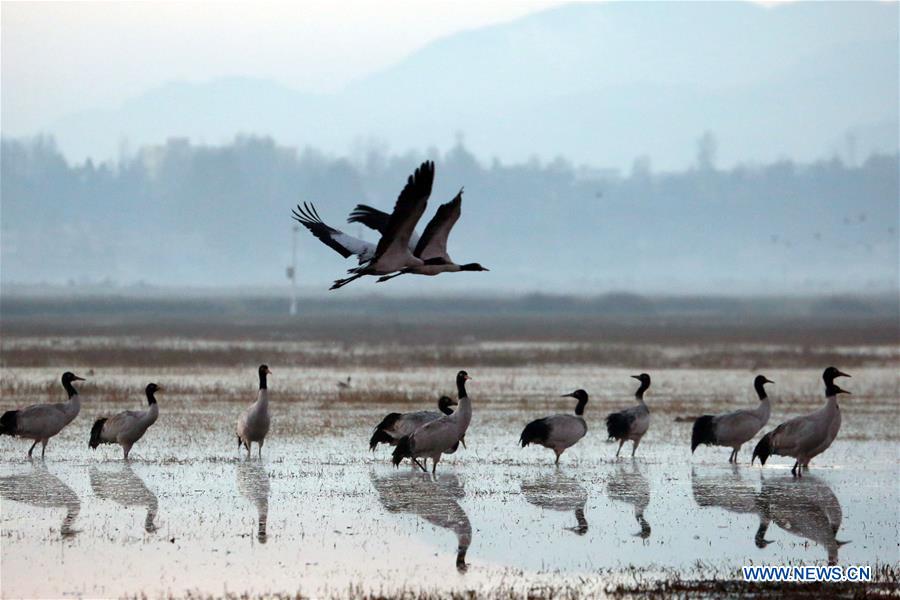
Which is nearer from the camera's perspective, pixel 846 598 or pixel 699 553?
pixel 846 598

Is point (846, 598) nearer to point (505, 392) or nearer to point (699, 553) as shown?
point (699, 553)

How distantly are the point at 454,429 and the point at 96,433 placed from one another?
478cm

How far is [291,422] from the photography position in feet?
78.2

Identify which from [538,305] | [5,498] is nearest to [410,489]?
[5,498]

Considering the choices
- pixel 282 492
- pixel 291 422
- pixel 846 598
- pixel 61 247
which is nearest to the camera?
pixel 846 598

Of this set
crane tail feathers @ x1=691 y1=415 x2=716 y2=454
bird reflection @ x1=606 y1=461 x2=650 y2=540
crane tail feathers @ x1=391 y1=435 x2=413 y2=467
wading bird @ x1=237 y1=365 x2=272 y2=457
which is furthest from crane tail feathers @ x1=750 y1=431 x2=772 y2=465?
wading bird @ x1=237 y1=365 x2=272 y2=457

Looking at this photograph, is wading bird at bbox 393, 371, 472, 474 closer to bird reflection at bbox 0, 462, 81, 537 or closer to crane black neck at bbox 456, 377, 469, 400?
crane black neck at bbox 456, 377, 469, 400

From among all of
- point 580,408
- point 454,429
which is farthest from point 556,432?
point 454,429

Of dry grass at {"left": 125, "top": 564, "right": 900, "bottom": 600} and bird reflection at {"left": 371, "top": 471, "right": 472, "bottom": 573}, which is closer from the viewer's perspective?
dry grass at {"left": 125, "top": 564, "right": 900, "bottom": 600}

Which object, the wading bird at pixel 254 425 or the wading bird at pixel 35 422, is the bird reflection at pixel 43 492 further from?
the wading bird at pixel 254 425

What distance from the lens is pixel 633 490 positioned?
16906mm

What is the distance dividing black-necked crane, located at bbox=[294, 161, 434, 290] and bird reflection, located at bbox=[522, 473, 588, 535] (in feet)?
9.67

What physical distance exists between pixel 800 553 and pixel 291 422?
12221 mm

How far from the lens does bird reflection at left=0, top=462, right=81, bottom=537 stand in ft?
46.6
